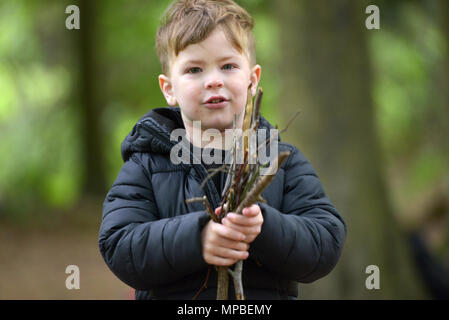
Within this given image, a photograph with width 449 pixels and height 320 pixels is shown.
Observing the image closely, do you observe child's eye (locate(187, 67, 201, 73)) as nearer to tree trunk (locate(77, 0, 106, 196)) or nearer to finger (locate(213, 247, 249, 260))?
finger (locate(213, 247, 249, 260))

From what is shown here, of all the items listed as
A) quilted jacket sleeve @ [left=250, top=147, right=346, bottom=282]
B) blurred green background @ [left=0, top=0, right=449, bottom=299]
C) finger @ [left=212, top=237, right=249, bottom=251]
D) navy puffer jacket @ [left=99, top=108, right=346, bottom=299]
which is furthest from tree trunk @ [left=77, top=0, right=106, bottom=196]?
finger @ [left=212, top=237, right=249, bottom=251]

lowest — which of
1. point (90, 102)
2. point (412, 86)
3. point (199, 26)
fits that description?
point (199, 26)

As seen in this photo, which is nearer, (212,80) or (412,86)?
(212,80)

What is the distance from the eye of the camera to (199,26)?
2018 millimetres

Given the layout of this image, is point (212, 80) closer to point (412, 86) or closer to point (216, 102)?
point (216, 102)

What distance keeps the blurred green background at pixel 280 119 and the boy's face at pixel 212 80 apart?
3.20 meters

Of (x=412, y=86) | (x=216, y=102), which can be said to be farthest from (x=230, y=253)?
(x=412, y=86)

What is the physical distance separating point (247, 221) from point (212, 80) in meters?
0.58

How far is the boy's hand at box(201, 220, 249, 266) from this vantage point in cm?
170

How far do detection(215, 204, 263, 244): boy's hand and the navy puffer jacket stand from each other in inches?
3.0

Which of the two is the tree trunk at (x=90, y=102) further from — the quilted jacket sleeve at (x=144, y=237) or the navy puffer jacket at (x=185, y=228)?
the quilted jacket sleeve at (x=144, y=237)

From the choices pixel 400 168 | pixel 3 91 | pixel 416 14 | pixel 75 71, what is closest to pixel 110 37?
pixel 75 71

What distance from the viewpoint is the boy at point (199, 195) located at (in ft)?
6.01
